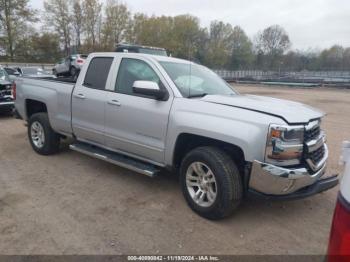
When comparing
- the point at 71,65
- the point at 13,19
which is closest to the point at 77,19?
the point at 13,19

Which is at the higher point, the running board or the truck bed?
the truck bed

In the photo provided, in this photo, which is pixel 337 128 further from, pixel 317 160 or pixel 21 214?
pixel 21 214

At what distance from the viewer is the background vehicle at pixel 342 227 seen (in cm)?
141

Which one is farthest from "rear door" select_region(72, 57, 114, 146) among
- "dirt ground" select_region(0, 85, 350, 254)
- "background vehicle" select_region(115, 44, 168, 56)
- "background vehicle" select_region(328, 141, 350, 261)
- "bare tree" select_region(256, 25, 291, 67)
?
"bare tree" select_region(256, 25, 291, 67)

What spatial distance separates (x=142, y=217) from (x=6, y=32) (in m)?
47.1

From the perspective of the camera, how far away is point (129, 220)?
3.49 meters

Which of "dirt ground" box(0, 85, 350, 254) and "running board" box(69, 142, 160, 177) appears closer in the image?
"dirt ground" box(0, 85, 350, 254)

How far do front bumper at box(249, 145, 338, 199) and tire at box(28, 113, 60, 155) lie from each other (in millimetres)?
3886

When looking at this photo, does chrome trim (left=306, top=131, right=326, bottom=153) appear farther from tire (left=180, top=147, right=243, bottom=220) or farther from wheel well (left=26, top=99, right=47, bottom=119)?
wheel well (left=26, top=99, right=47, bottom=119)

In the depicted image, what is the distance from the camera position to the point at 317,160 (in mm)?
3449

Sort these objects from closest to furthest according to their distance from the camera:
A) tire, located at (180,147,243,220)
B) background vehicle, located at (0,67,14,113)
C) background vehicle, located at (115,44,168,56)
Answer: tire, located at (180,147,243,220), background vehicle, located at (0,67,14,113), background vehicle, located at (115,44,168,56)

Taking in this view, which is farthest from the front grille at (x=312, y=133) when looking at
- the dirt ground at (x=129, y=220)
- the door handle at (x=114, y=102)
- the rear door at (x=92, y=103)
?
the rear door at (x=92, y=103)

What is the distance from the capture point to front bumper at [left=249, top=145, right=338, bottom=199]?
3002 mm

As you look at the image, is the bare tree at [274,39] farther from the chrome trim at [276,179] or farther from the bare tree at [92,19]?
the chrome trim at [276,179]
